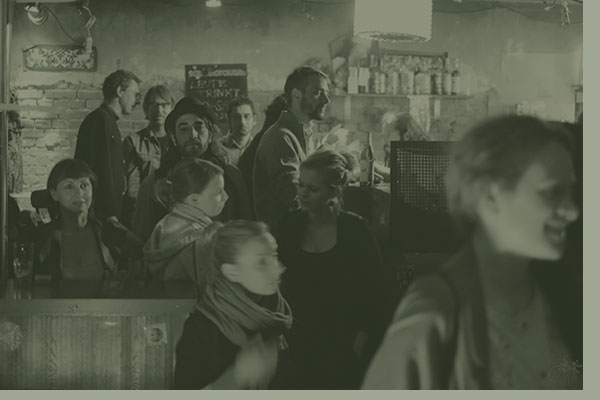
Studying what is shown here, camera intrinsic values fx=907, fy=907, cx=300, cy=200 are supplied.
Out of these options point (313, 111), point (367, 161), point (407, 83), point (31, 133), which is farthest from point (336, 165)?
point (31, 133)

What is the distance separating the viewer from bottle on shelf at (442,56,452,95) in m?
4.07

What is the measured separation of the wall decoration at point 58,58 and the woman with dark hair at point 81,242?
436 mm

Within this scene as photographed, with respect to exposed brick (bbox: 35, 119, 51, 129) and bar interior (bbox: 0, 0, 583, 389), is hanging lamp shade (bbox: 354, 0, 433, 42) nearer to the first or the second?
bar interior (bbox: 0, 0, 583, 389)

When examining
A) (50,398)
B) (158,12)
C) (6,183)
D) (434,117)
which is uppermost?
(158,12)

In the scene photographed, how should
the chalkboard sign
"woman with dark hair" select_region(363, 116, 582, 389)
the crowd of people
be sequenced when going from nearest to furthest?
1. "woman with dark hair" select_region(363, 116, 582, 389)
2. the crowd of people
3. the chalkboard sign

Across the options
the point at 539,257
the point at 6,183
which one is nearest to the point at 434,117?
the point at 539,257

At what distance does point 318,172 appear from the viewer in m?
4.07

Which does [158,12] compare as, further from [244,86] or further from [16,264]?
[16,264]

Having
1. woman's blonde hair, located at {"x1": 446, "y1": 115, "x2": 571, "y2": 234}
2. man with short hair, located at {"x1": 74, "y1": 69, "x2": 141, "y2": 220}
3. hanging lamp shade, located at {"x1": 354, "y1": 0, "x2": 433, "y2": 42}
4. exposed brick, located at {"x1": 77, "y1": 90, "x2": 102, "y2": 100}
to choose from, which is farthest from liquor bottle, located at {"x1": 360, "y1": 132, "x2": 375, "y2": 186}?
exposed brick, located at {"x1": 77, "y1": 90, "x2": 102, "y2": 100}

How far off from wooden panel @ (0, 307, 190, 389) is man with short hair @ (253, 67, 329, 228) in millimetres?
692

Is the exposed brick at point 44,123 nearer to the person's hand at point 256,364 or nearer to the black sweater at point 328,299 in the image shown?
the black sweater at point 328,299

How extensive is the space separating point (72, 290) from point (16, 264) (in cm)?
28

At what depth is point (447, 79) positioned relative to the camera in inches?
161

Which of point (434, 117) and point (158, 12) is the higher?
point (158, 12)
